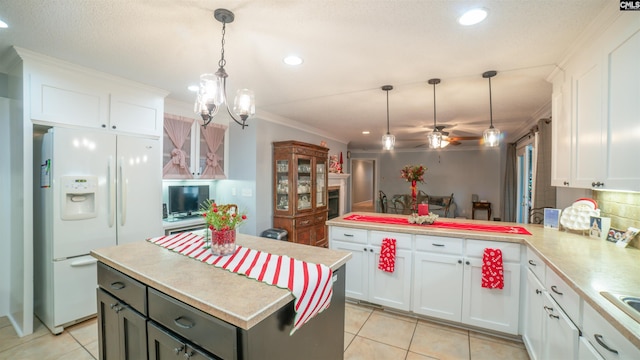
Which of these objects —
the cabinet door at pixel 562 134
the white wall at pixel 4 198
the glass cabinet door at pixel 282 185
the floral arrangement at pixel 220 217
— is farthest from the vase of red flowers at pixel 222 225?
the glass cabinet door at pixel 282 185

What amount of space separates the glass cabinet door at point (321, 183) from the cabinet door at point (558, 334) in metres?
3.59

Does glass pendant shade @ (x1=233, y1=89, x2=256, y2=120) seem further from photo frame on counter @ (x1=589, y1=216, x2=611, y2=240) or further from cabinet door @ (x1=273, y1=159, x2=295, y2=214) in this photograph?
photo frame on counter @ (x1=589, y1=216, x2=611, y2=240)

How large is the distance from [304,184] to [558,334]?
139 inches

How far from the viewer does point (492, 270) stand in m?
2.24

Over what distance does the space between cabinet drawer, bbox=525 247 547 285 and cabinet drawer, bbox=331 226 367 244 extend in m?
1.35

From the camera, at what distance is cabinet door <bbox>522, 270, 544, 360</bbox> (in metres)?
1.78

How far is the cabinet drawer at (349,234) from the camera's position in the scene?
282 centimetres

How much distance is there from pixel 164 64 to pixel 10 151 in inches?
65.6

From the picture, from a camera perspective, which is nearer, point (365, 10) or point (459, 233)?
point (365, 10)

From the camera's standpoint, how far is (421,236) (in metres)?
2.55

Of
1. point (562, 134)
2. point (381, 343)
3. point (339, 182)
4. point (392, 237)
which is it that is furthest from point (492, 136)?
point (339, 182)

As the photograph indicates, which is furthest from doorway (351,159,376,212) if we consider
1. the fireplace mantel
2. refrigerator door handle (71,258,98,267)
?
refrigerator door handle (71,258,98,267)

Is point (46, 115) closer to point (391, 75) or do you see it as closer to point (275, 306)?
point (275, 306)

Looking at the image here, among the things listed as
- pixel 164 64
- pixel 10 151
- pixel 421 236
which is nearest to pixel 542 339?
pixel 421 236
